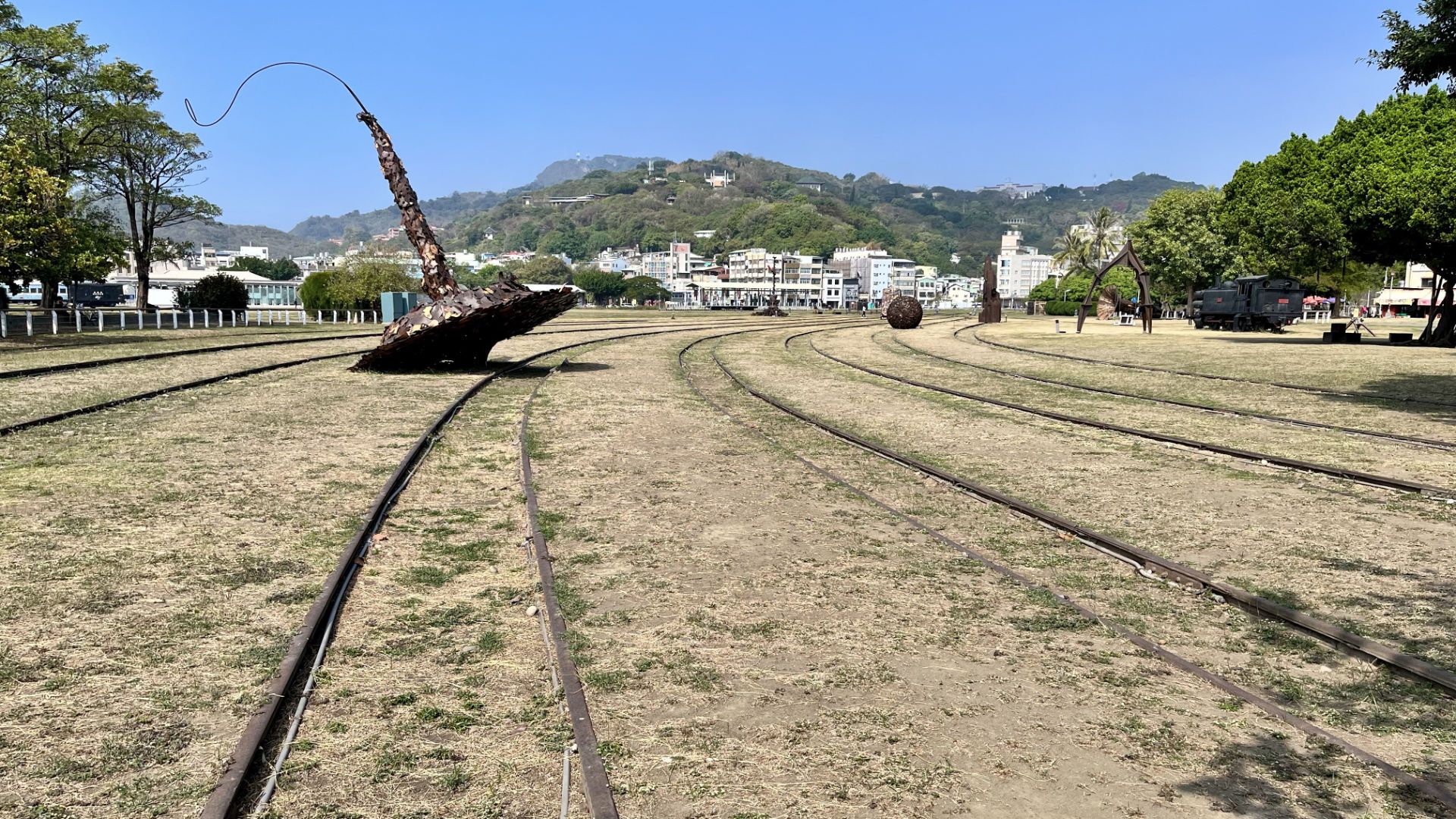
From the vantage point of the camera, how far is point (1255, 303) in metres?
54.4

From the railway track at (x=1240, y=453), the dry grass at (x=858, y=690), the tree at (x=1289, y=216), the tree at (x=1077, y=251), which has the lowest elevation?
the dry grass at (x=858, y=690)

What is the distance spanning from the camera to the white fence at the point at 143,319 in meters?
40.8

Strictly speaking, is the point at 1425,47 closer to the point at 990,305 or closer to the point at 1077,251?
the point at 990,305

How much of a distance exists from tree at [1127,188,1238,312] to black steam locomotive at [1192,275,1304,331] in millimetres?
22746

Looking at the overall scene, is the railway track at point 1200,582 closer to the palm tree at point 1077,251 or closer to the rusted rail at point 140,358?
the rusted rail at point 140,358

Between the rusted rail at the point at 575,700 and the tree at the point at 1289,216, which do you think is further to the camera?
the tree at the point at 1289,216

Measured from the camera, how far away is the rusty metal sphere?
2324 inches

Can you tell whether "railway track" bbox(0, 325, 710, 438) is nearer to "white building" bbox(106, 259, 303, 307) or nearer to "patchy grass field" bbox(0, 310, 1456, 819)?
"patchy grass field" bbox(0, 310, 1456, 819)

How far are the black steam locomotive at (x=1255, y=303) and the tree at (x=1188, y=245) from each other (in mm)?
22746

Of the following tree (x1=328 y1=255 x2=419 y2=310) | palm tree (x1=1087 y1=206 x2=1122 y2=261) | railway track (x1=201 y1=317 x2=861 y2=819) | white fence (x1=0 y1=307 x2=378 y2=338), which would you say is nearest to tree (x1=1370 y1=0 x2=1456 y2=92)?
railway track (x1=201 y1=317 x2=861 y2=819)

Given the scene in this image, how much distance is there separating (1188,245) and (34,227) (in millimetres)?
80907

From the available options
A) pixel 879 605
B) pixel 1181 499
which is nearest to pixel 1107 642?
pixel 879 605

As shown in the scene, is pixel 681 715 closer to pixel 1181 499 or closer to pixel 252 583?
pixel 252 583

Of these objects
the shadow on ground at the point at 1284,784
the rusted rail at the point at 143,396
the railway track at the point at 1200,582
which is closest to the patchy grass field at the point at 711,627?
the shadow on ground at the point at 1284,784
